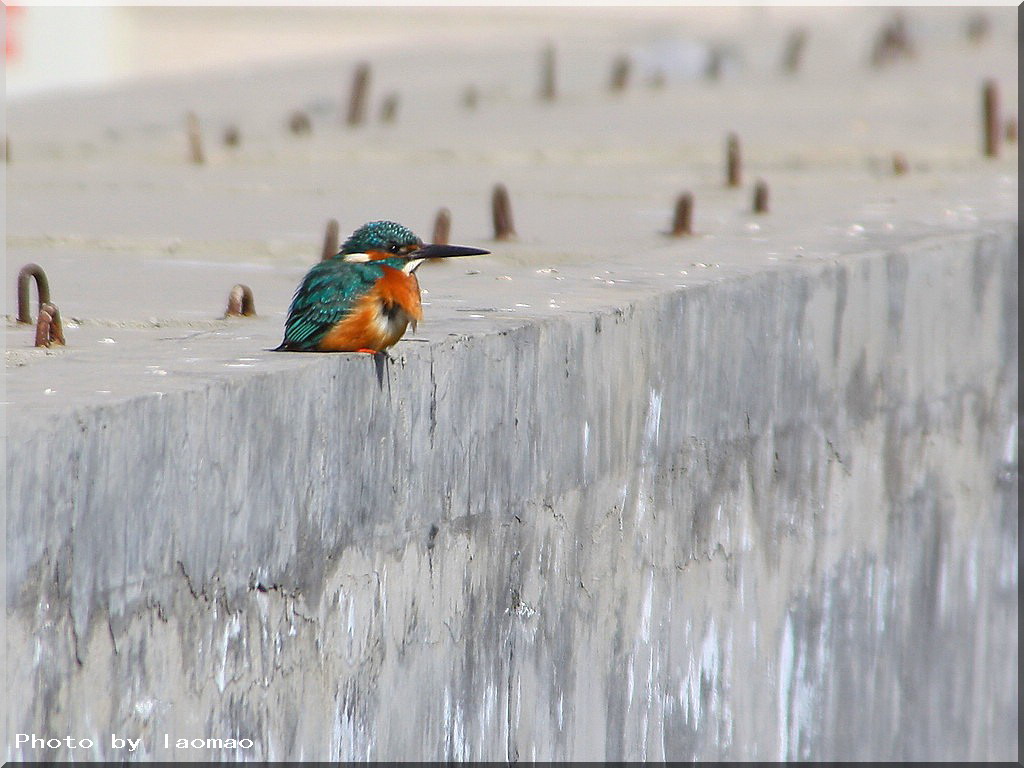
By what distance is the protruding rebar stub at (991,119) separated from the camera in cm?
1056

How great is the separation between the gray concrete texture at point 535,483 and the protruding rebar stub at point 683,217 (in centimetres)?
14

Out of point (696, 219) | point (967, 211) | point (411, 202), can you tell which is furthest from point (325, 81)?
point (967, 211)

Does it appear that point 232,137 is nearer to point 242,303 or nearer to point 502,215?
point 502,215

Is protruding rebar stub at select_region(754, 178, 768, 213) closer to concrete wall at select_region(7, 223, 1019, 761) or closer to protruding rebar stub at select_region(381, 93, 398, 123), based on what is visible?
concrete wall at select_region(7, 223, 1019, 761)

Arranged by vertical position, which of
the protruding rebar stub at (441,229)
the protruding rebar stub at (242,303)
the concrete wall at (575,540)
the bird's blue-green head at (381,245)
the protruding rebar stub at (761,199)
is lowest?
the concrete wall at (575,540)

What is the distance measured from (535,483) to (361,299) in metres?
0.76

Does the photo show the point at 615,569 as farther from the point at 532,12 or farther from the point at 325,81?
the point at 532,12

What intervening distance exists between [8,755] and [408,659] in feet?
3.81

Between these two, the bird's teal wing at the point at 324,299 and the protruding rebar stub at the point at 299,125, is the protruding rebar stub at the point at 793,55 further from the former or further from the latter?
the bird's teal wing at the point at 324,299

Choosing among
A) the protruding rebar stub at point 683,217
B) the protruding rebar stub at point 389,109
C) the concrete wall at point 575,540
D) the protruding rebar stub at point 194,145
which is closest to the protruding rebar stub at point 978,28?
the protruding rebar stub at point 389,109

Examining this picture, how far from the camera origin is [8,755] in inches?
115

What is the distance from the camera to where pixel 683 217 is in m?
7.32

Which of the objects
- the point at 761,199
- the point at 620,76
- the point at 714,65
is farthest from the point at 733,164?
the point at 714,65

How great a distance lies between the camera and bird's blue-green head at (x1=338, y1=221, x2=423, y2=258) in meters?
4.02
